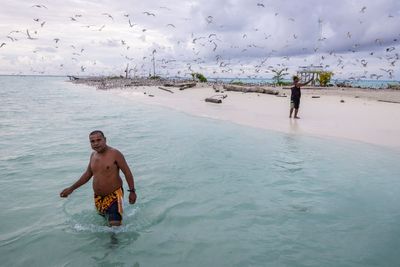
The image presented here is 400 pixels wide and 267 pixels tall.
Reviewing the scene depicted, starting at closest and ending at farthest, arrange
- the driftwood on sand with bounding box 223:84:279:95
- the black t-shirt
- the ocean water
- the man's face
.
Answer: the ocean water
the man's face
the black t-shirt
the driftwood on sand with bounding box 223:84:279:95

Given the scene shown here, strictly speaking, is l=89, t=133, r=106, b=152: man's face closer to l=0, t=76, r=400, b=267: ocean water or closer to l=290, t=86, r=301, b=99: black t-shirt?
l=0, t=76, r=400, b=267: ocean water

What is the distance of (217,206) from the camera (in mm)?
7062

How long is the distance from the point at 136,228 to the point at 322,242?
10.7 feet

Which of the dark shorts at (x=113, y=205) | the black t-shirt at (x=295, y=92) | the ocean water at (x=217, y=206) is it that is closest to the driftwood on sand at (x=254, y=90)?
the black t-shirt at (x=295, y=92)

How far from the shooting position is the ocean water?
511cm

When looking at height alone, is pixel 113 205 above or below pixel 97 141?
below

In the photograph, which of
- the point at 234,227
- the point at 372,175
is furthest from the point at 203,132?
the point at 234,227

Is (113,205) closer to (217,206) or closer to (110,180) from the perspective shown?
(110,180)

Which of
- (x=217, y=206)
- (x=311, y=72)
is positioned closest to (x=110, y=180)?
(x=217, y=206)

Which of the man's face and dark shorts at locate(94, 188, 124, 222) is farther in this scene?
dark shorts at locate(94, 188, 124, 222)

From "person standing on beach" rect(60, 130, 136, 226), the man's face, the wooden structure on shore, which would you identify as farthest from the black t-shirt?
the wooden structure on shore

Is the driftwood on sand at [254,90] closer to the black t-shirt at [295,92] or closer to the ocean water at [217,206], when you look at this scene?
the black t-shirt at [295,92]

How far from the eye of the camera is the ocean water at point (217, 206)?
5113 mm

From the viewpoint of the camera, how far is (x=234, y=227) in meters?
6.04
